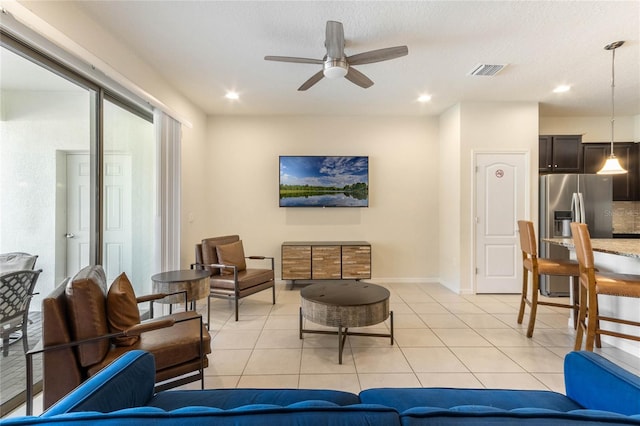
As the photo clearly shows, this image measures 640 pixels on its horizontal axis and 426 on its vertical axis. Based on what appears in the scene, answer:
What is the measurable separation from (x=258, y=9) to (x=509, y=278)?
15.4 feet

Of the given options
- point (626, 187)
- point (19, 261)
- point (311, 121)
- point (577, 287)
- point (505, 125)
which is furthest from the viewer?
point (311, 121)

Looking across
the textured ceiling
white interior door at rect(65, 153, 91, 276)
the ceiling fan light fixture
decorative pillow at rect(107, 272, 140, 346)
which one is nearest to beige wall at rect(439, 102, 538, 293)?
the textured ceiling

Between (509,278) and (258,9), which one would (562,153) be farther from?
(258,9)

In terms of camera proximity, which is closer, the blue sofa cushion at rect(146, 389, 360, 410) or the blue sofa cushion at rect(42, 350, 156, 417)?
the blue sofa cushion at rect(42, 350, 156, 417)

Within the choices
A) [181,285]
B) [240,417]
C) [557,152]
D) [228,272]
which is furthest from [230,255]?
[557,152]

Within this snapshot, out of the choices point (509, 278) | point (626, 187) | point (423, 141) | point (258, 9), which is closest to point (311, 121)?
point (423, 141)

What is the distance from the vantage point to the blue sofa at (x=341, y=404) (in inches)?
26.5

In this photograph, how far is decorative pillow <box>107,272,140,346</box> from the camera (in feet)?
5.73

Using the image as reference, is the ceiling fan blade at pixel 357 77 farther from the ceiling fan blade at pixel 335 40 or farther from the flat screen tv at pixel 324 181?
the flat screen tv at pixel 324 181

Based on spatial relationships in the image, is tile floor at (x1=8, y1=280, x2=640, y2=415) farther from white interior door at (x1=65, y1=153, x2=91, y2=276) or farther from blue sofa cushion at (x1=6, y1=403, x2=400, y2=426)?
blue sofa cushion at (x1=6, y1=403, x2=400, y2=426)

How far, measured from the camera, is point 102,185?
2766 millimetres

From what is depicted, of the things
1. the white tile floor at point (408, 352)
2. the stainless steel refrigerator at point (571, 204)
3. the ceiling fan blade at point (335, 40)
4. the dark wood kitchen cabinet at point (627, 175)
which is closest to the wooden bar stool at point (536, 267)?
the white tile floor at point (408, 352)

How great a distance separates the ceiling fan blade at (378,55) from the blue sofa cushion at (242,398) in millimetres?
2419

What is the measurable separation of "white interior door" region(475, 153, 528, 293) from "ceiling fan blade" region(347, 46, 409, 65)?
263cm
